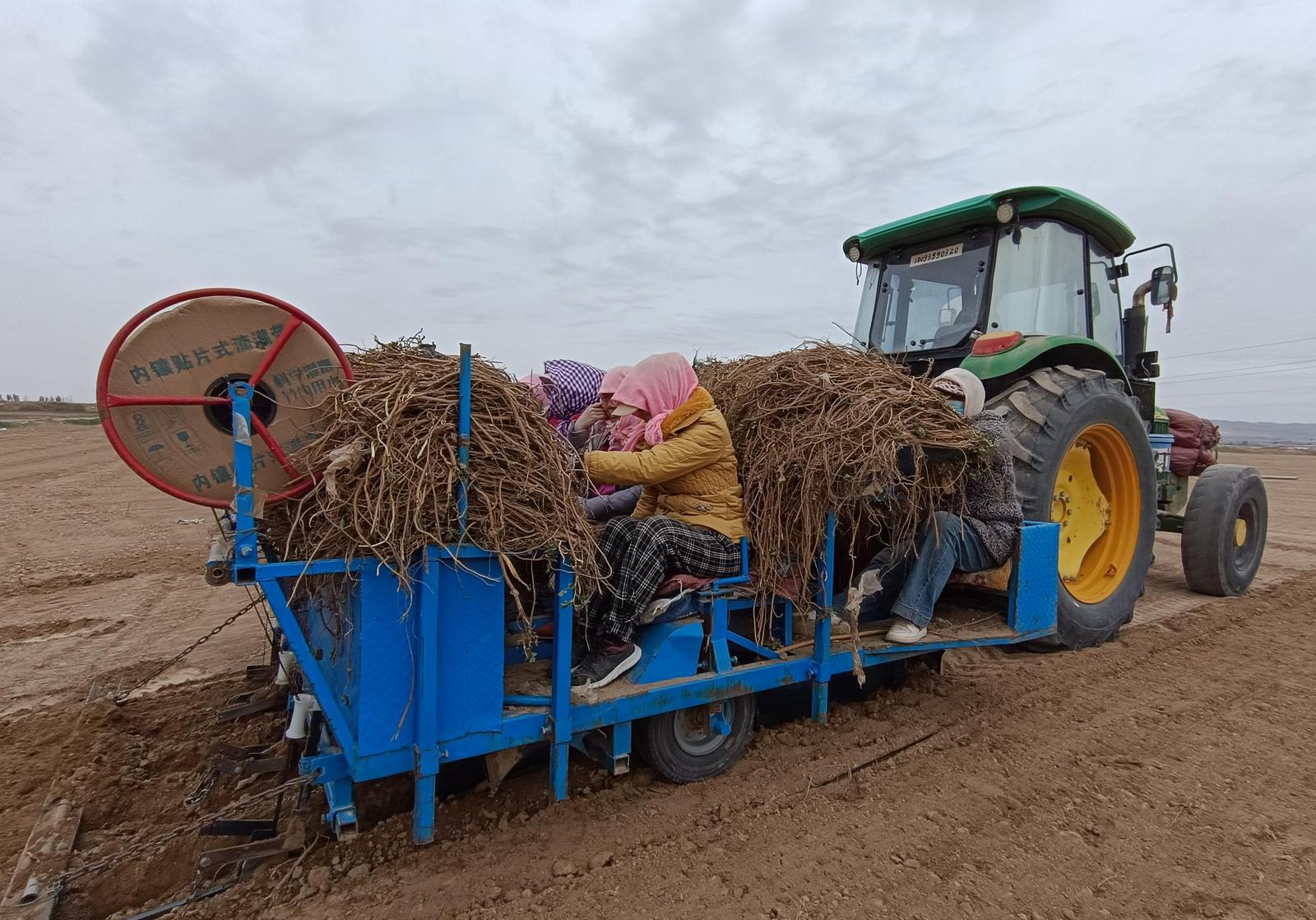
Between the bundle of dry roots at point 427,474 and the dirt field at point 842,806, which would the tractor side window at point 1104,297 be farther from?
the bundle of dry roots at point 427,474

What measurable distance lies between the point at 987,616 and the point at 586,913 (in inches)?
103

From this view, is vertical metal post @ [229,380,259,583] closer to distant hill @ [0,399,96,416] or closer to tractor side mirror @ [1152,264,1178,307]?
tractor side mirror @ [1152,264,1178,307]

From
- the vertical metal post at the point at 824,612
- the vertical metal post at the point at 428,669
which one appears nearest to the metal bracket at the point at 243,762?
the vertical metal post at the point at 428,669

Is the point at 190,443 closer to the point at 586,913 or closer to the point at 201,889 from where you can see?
the point at 201,889

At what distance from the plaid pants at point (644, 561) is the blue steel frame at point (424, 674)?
28cm

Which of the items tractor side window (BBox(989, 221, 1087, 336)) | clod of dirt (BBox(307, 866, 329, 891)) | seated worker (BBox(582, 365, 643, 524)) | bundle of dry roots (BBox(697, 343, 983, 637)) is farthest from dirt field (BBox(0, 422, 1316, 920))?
tractor side window (BBox(989, 221, 1087, 336))

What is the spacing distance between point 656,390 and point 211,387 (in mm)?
1597

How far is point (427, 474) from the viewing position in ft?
7.34

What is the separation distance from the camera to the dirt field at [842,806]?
2318 mm

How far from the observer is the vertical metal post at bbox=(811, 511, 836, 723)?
123 inches

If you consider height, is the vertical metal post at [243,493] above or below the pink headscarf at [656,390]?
below

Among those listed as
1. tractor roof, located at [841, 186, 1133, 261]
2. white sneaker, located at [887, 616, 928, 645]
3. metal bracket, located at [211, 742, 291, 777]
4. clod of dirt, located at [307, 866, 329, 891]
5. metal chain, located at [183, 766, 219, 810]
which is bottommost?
clod of dirt, located at [307, 866, 329, 891]

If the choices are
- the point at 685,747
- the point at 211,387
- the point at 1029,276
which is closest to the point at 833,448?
the point at 685,747

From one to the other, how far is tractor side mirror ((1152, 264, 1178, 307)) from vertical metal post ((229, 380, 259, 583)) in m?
5.98
